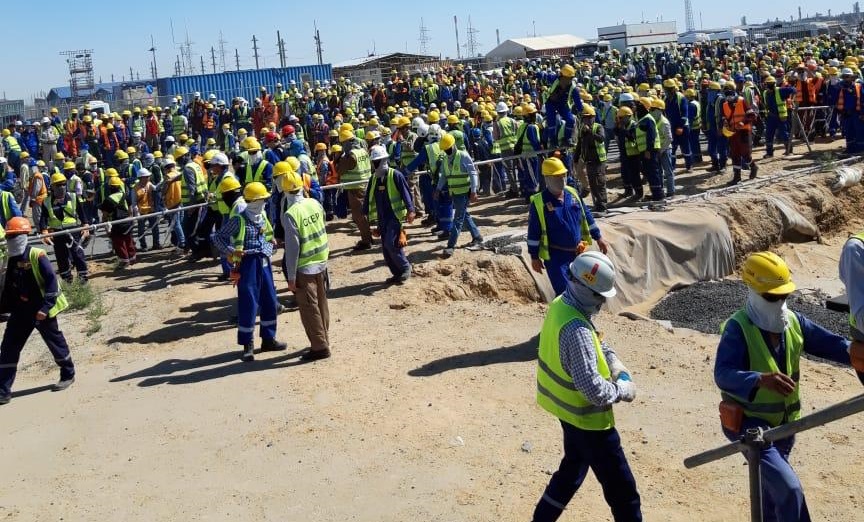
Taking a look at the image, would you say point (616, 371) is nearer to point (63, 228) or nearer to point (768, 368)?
point (768, 368)

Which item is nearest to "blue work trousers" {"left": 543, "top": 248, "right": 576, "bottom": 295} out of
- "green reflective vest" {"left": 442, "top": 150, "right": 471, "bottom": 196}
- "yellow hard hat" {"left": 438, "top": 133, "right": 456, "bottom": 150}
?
"green reflective vest" {"left": 442, "top": 150, "right": 471, "bottom": 196}

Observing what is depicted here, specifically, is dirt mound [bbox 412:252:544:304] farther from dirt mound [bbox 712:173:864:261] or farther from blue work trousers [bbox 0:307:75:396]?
blue work trousers [bbox 0:307:75:396]

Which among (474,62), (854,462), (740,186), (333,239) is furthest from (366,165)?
(474,62)

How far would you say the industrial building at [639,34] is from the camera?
58250 millimetres

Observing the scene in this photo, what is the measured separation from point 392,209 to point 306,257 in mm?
2904

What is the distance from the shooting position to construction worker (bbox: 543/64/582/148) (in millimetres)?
15477

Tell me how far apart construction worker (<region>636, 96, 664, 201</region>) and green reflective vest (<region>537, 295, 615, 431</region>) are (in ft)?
36.3

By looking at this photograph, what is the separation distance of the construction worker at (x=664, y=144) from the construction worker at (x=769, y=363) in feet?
36.6

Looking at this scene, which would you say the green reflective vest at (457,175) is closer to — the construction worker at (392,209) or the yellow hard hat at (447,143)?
the yellow hard hat at (447,143)

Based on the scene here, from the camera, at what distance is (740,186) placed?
16.0 meters

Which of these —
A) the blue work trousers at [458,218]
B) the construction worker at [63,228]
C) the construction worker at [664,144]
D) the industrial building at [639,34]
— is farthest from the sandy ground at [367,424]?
the industrial building at [639,34]

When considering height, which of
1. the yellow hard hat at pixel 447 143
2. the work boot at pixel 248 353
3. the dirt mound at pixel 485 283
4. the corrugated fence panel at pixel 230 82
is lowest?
the work boot at pixel 248 353

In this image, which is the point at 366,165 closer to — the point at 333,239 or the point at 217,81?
the point at 333,239

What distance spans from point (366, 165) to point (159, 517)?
9.60 meters
